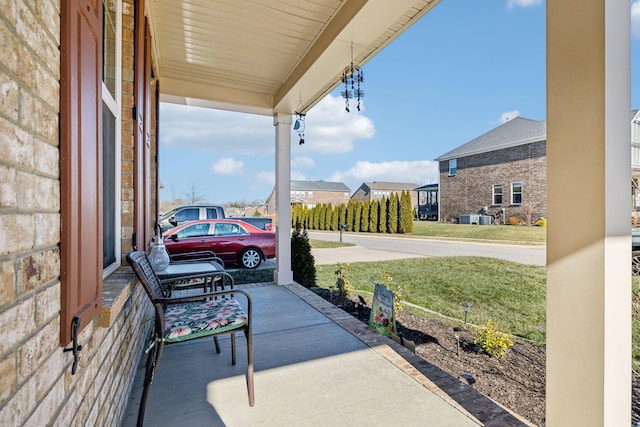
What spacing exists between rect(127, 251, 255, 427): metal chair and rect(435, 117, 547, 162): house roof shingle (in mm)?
17884

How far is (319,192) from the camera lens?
40531 mm

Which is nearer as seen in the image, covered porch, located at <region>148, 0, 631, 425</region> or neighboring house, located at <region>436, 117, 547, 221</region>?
covered porch, located at <region>148, 0, 631, 425</region>

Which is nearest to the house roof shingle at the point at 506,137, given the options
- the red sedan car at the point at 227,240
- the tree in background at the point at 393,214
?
the tree in background at the point at 393,214

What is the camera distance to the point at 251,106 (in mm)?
4664

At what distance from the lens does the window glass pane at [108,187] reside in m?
1.70

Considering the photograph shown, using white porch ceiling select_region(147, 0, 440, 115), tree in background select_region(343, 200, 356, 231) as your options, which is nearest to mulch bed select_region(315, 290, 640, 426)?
white porch ceiling select_region(147, 0, 440, 115)

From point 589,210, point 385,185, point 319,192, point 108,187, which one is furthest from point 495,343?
point 385,185

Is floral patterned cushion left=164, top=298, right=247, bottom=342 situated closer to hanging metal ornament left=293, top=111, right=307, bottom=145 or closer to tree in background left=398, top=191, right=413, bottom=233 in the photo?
hanging metal ornament left=293, top=111, right=307, bottom=145

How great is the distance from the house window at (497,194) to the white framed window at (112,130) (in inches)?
761

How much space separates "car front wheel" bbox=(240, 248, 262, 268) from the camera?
7445 millimetres

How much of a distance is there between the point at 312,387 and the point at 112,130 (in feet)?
6.52

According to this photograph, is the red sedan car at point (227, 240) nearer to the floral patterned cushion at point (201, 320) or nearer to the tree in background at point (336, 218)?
the floral patterned cushion at point (201, 320)

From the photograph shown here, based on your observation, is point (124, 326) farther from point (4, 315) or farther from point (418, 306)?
point (418, 306)

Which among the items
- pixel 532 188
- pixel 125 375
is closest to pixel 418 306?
pixel 125 375
